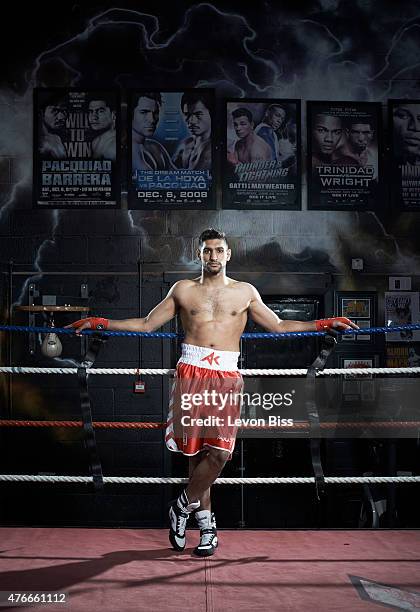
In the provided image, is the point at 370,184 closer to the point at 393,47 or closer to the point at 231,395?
the point at 393,47

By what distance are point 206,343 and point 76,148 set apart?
298cm

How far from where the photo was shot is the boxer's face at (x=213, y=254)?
2.90 m

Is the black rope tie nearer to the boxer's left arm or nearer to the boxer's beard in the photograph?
the boxer's beard

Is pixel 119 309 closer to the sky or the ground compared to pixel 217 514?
closer to the sky

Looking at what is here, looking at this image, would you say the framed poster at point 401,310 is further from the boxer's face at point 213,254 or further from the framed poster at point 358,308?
the boxer's face at point 213,254

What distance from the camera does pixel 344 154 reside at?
5.42 m

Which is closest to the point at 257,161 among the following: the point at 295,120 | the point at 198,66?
the point at 295,120

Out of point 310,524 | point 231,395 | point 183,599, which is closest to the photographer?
point 183,599

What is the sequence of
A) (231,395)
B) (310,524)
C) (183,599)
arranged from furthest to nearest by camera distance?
(310,524) < (231,395) < (183,599)

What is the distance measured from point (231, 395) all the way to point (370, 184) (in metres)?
3.12

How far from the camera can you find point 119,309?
17.2ft

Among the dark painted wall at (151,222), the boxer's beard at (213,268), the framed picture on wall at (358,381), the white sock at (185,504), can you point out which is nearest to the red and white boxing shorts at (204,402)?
the white sock at (185,504)

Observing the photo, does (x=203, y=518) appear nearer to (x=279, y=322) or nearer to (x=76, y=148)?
(x=279, y=322)

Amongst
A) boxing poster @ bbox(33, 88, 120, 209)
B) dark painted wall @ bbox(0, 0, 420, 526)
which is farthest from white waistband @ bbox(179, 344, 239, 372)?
boxing poster @ bbox(33, 88, 120, 209)
